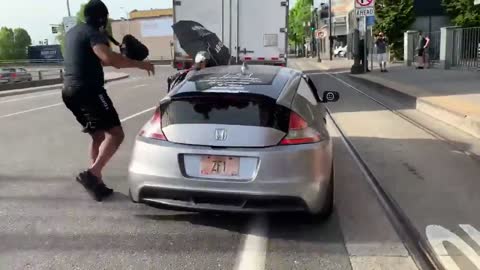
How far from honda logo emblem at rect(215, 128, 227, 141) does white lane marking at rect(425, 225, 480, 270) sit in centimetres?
182

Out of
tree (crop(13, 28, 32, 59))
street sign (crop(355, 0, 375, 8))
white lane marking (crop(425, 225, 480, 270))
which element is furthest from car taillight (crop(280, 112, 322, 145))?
tree (crop(13, 28, 32, 59))

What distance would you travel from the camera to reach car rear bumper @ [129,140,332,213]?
4.36 meters

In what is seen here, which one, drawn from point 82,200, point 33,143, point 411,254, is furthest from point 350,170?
point 33,143

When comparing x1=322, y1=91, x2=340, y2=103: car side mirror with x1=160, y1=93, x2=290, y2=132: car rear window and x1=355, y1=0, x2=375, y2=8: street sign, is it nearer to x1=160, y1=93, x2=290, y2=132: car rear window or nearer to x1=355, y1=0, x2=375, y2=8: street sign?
x1=160, y1=93, x2=290, y2=132: car rear window

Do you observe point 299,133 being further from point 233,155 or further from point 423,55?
point 423,55

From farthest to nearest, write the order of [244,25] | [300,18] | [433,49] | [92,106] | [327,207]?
[300,18]
[433,49]
[244,25]
[92,106]
[327,207]

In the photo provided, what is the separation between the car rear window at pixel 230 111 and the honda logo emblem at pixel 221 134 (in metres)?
0.08

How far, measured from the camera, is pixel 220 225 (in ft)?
15.9

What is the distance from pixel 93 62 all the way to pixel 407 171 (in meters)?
3.86

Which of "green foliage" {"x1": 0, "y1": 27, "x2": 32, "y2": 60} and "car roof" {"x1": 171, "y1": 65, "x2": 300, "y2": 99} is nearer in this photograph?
"car roof" {"x1": 171, "y1": 65, "x2": 300, "y2": 99}

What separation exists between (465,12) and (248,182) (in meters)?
28.2

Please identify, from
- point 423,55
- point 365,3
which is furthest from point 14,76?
point 423,55

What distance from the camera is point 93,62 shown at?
18.4ft

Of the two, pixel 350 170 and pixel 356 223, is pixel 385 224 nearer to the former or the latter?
pixel 356 223
